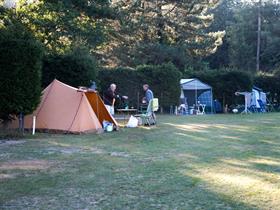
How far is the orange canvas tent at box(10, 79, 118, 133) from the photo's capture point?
41.7ft

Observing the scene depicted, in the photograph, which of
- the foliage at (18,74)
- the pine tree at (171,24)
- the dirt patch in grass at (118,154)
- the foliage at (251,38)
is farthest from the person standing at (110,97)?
the foliage at (251,38)

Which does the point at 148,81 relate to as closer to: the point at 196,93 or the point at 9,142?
the point at 196,93

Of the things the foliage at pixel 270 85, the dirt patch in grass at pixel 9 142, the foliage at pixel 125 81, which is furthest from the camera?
the foliage at pixel 270 85

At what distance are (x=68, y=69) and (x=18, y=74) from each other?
583cm

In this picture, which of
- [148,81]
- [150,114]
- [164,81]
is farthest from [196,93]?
[150,114]

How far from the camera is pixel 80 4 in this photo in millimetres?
21688

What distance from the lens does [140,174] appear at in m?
6.56

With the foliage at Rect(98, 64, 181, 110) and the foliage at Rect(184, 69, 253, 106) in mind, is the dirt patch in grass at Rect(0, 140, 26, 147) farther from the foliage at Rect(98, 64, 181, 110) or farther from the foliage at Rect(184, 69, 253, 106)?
the foliage at Rect(184, 69, 253, 106)

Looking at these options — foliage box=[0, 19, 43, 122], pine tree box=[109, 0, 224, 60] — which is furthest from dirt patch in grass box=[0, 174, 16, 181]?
pine tree box=[109, 0, 224, 60]

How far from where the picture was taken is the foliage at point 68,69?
56.5 feet

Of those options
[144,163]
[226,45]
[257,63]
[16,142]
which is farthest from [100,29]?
[226,45]

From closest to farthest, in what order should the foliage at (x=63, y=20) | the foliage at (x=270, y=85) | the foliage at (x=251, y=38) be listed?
the foliage at (x=63, y=20)
the foliage at (x=270, y=85)
the foliage at (x=251, y=38)

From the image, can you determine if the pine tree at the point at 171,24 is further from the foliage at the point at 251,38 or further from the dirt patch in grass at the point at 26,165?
the dirt patch in grass at the point at 26,165

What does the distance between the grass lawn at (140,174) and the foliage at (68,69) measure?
264 inches
